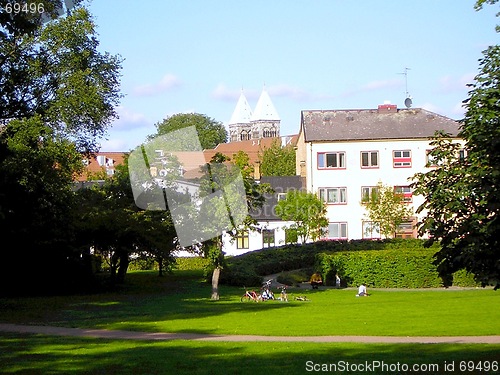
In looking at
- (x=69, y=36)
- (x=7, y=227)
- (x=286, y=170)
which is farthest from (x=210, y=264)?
(x=286, y=170)

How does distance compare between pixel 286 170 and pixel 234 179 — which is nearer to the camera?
pixel 234 179

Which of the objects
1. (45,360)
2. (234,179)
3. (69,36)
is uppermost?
(69,36)

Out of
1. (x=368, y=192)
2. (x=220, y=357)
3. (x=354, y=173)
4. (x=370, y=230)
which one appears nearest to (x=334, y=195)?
(x=354, y=173)

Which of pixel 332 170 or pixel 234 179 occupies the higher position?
pixel 332 170

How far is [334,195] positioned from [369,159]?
14.9 feet

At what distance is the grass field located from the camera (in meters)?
14.3

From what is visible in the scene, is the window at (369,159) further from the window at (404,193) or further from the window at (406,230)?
the window at (406,230)

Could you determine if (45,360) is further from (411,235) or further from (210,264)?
(411,235)

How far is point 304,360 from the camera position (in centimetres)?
1482

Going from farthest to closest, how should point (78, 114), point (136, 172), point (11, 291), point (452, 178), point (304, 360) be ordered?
point (136, 172) → point (11, 291) → point (78, 114) → point (304, 360) → point (452, 178)

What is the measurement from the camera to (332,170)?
71688 millimetres

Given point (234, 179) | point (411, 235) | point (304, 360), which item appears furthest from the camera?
point (411, 235)

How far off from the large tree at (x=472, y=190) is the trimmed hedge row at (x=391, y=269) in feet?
99.8

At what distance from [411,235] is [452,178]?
5778 cm
